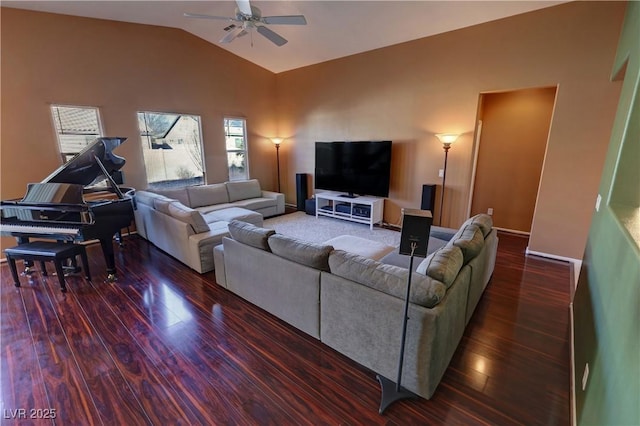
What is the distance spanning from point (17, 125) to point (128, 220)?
93.8 inches

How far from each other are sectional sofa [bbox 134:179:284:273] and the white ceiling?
2783 mm

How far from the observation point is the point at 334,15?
4.22 m

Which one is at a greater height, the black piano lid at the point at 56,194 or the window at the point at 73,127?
the window at the point at 73,127

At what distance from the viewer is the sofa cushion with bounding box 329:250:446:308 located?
1715 millimetres

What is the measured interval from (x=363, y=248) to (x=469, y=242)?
1238 millimetres

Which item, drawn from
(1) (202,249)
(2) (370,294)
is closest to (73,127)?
(1) (202,249)

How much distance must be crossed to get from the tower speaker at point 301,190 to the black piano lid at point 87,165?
383 centimetres

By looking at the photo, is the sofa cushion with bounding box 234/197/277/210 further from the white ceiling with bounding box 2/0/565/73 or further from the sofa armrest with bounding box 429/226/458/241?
the sofa armrest with bounding box 429/226/458/241

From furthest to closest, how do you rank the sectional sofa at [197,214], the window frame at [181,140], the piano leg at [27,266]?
the window frame at [181,140]
the sectional sofa at [197,214]
the piano leg at [27,266]

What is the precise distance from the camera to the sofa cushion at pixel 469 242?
2.27 m

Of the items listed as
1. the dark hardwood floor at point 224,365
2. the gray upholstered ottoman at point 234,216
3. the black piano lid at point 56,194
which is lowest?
the dark hardwood floor at point 224,365

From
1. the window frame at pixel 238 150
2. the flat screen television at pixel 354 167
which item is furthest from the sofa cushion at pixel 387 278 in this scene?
the window frame at pixel 238 150

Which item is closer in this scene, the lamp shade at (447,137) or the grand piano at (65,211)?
the grand piano at (65,211)

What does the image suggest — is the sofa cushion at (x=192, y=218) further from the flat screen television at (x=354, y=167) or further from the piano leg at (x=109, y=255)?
the flat screen television at (x=354, y=167)
